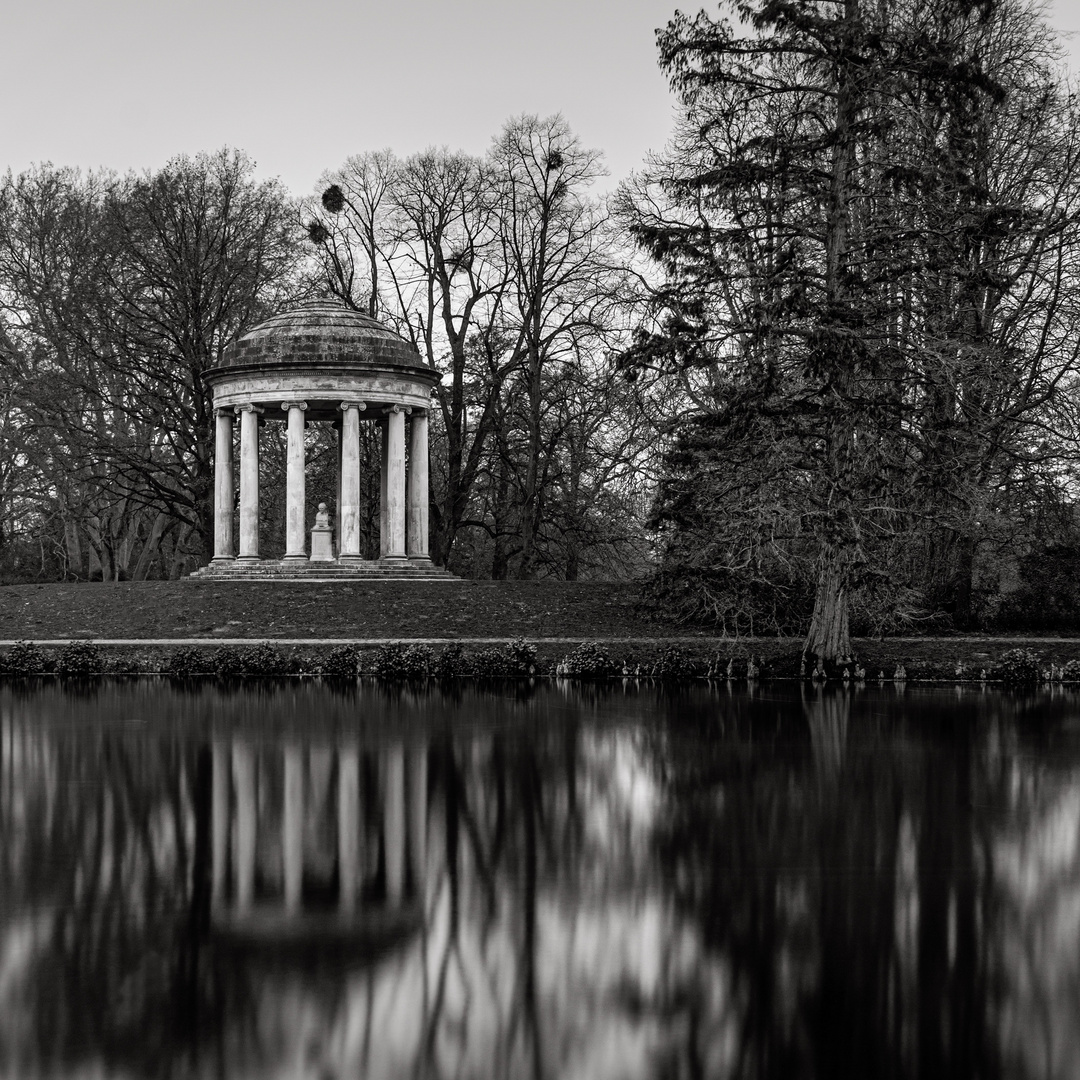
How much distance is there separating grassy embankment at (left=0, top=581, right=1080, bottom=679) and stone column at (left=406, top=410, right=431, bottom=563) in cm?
536

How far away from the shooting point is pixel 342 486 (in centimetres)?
4050

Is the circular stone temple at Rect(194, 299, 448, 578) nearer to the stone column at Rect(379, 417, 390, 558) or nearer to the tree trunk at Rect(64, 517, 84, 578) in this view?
the stone column at Rect(379, 417, 390, 558)

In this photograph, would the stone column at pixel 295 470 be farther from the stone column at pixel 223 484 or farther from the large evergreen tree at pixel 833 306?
the large evergreen tree at pixel 833 306

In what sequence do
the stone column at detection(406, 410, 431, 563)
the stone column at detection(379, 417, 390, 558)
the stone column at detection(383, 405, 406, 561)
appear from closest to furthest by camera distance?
the stone column at detection(383, 405, 406, 561)
the stone column at detection(379, 417, 390, 558)
the stone column at detection(406, 410, 431, 563)

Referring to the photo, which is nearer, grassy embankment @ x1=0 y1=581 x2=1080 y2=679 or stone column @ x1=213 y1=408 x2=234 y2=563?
grassy embankment @ x1=0 y1=581 x2=1080 y2=679

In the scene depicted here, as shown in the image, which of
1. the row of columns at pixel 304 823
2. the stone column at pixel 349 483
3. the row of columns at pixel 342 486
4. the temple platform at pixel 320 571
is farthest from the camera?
the stone column at pixel 349 483

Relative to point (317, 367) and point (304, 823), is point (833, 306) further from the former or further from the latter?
point (317, 367)

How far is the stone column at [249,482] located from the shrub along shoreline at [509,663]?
11776mm

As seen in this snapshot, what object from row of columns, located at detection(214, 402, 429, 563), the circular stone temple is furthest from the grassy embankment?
row of columns, located at detection(214, 402, 429, 563)

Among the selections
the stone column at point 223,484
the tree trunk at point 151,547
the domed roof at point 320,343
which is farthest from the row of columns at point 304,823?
the tree trunk at point 151,547

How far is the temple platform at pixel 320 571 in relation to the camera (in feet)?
124

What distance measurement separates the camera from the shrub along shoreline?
26.8 meters

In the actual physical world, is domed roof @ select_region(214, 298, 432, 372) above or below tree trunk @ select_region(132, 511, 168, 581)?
above

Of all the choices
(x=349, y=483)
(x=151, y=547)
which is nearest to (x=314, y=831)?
(x=349, y=483)
